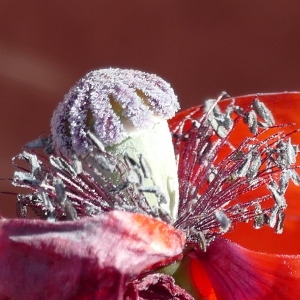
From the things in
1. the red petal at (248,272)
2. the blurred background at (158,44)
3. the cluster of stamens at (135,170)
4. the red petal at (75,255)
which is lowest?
the red petal at (248,272)

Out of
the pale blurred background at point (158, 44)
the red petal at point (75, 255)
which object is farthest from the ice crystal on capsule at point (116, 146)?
the pale blurred background at point (158, 44)

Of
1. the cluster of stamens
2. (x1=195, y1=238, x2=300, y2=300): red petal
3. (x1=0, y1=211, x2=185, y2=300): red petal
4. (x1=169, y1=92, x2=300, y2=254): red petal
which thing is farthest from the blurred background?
(x1=0, y1=211, x2=185, y2=300): red petal

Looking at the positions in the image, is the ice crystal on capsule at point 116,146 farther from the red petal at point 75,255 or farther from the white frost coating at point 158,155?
the red petal at point 75,255

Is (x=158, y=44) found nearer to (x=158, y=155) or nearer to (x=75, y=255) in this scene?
(x=158, y=155)

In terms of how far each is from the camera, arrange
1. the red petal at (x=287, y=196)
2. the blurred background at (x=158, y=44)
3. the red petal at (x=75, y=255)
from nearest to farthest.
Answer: the red petal at (x=75, y=255) < the red petal at (x=287, y=196) < the blurred background at (x=158, y=44)

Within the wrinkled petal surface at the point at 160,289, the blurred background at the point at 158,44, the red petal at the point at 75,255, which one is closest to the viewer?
the red petal at the point at 75,255

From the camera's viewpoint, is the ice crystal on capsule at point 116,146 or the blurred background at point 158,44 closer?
the ice crystal on capsule at point 116,146

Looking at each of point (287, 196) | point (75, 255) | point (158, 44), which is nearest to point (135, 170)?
point (75, 255)

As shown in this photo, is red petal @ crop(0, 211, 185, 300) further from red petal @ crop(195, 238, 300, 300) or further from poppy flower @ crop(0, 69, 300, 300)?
red petal @ crop(195, 238, 300, 300)

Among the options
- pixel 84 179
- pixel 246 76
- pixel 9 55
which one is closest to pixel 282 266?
pixel 84 179
